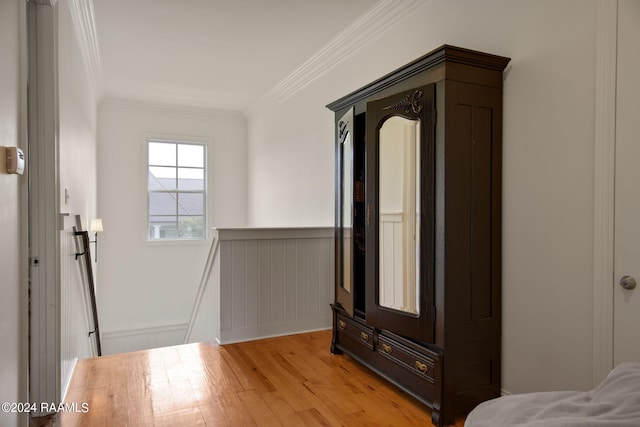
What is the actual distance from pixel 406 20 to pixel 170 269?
15.9 feet

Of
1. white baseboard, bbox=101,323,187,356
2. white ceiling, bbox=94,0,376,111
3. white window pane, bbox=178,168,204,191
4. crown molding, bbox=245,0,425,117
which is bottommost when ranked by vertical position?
white baseboard, bbox=101,323,187,356

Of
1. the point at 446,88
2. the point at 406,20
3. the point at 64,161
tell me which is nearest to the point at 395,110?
the point at 446,88

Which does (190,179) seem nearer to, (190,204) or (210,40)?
(190,204)

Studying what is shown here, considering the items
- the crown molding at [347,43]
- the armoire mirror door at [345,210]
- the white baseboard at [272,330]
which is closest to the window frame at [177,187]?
the crown molding at [347,43]

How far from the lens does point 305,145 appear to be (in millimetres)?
4492

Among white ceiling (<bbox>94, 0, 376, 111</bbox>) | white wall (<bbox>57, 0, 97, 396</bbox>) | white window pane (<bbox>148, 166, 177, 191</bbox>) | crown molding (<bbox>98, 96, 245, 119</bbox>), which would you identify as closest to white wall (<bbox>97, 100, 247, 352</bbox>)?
crown molding (<bbox>98, 96, 245, 119</bbox>)

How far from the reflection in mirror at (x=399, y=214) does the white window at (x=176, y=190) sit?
15.1 feet

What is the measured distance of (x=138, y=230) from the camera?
19.6ft

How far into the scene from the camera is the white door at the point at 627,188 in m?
1.65

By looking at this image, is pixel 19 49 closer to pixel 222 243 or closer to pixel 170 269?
pixel 222 243

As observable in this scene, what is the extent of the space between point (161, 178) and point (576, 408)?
606 cm

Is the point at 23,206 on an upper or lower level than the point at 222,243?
upper

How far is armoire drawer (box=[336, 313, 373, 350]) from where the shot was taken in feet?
8.48

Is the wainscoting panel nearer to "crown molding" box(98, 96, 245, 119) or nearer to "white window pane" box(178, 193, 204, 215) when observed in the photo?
"white window pane" box(178, 193, 204, 215)
